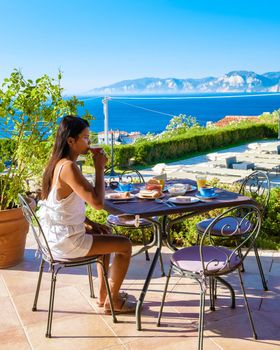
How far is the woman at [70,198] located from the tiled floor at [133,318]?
0.46 m

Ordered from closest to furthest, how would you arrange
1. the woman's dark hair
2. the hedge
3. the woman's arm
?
1. the woman's arm
2. the woman's dark hair
3. the hedge

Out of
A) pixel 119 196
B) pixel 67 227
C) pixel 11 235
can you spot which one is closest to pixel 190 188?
pixel 119 196

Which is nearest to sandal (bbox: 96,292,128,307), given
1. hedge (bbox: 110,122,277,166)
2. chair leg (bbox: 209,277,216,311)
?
chair leg (bbox: 209,277,216,311)

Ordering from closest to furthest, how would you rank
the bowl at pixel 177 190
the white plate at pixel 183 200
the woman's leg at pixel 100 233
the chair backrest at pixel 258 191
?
the white plate at pixel 183 200 → the woman's leg at pixel 100 233 → the bowl at pixel 177 190 → the chair backrest at pixel 258 191

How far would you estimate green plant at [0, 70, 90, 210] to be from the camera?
371cm

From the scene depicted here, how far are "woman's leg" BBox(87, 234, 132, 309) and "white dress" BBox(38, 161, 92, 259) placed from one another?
6 cm

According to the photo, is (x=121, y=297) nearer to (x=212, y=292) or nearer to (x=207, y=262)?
(x=212, y=292)

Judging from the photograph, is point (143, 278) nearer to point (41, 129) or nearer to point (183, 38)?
point (41, 129)

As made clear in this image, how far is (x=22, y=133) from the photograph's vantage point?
12.6 ft

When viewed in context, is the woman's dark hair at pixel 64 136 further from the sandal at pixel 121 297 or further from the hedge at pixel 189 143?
the hedge at pixel 189 143

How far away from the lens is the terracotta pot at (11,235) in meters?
3.61

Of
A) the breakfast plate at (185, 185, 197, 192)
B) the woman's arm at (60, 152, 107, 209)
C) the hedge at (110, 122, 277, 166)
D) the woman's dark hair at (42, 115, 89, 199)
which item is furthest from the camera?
the hedge at (110, 122, 277, 166)

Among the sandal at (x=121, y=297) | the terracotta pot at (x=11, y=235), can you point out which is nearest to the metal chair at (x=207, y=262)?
the sandal at (x=121, y=297)

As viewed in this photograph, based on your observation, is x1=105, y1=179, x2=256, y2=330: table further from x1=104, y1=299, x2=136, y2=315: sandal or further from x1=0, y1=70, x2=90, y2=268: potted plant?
x1=0, y1=70, x2=90, y2=268: potted plant
